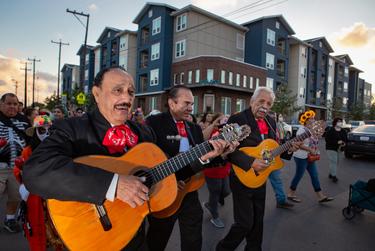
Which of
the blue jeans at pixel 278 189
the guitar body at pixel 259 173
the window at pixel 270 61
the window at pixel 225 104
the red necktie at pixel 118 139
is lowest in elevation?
the blue jeans at pixel 278 189

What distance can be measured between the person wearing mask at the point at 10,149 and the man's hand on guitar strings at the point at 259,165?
141 inches

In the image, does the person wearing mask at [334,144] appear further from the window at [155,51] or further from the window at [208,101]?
the window at [155,51]

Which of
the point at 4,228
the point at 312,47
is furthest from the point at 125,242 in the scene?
the point at 312,47

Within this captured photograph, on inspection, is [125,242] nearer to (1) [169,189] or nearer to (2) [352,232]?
(1) [169,189]

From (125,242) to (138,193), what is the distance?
50cm

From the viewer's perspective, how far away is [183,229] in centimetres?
287

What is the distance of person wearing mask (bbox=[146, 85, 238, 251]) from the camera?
2.81m

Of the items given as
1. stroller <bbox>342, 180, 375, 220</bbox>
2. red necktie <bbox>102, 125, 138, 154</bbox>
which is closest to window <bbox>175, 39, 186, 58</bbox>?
stroller <bbox>342, 180, 375, 220</bbox>

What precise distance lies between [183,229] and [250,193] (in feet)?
2.94

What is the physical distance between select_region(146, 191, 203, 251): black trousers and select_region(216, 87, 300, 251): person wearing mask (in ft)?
1.50

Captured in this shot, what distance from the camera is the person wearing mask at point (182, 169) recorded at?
2807mm

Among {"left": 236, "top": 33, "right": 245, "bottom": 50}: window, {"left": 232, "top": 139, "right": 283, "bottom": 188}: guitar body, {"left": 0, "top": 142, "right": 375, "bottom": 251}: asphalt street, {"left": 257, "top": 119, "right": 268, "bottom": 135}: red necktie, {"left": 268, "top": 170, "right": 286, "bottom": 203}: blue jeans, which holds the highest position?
{"left": 236, "top": 33, "right": 245, "bottom": 50}: window

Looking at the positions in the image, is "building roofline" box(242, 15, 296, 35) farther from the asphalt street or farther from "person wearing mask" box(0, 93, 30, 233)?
"person wearing mask" box(0, 93, 30, 233)

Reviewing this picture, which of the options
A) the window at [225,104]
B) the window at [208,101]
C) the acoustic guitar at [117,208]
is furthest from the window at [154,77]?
the acoustic guitar at [117,208]
